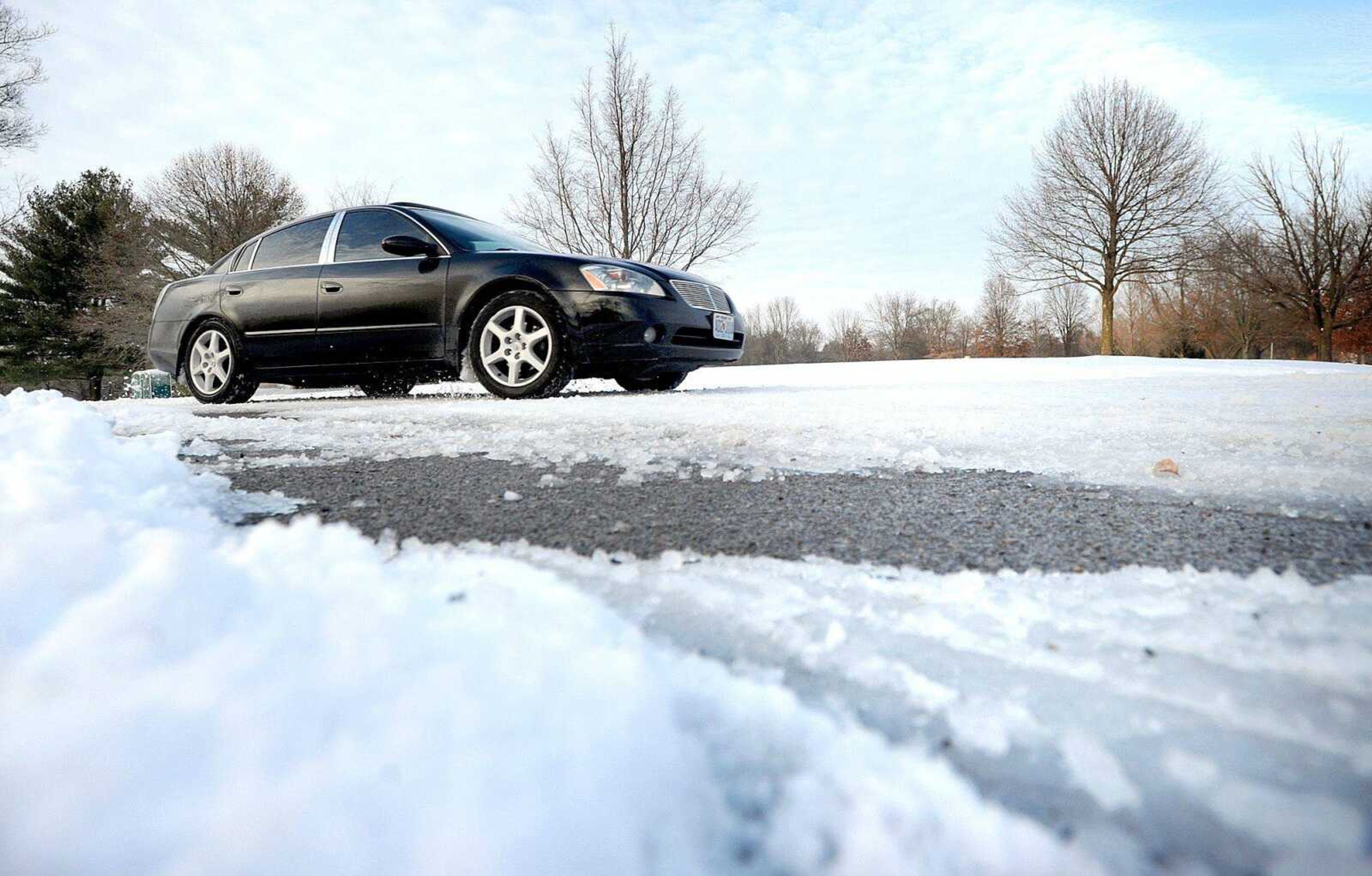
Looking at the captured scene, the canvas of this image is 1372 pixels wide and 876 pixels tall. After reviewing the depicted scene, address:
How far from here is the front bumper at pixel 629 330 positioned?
15.1 ft

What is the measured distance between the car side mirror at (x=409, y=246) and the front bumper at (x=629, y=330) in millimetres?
992

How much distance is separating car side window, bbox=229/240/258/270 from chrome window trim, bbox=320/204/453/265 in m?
0.84

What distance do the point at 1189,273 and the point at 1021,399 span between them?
22.9 meters

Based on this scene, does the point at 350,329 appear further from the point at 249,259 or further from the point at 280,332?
the point at 249,259

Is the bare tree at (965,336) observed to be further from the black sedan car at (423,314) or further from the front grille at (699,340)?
the black sedan car at (423,314)

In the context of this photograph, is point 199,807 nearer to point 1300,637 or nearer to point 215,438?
point 1300,637

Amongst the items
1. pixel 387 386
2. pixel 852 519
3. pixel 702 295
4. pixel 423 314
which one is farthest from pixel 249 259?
pixel 852 519

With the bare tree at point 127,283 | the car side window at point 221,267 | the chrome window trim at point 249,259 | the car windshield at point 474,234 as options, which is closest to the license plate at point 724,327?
the car windshield at point 474,234

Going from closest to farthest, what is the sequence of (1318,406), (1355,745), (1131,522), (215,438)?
(1355,745)
(1131,522)
(215,438)
(1318,406)

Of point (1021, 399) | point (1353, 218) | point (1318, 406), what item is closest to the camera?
point (1318, 406)

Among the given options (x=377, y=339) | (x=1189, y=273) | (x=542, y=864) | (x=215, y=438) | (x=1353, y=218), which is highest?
(x=1353, y=218)

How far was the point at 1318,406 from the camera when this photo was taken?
3.77 metres

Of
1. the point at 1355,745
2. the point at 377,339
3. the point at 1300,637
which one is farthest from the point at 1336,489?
the point at 377,339

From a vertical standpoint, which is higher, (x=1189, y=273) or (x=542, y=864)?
(x=1189, y=273)
